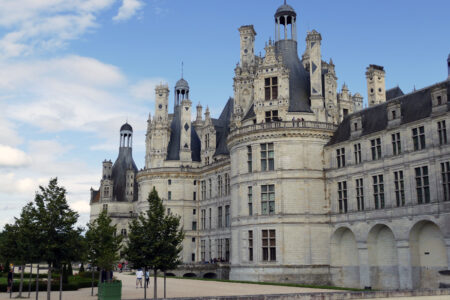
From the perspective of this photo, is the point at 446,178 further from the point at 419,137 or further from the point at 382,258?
the point at 382,258

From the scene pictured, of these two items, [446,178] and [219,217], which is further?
[219,217]

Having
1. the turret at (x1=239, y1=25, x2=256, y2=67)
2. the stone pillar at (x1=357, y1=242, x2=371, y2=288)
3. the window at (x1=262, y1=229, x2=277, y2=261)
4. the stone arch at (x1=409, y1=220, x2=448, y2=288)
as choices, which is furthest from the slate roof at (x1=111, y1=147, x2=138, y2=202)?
the stone arch at (x1=409, y1=220, x2=448, y2=288)

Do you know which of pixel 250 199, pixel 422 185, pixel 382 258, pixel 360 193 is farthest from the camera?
pixel 250 199

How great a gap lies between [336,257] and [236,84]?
2242cm

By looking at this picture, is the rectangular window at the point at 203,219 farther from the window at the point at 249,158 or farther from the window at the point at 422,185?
the window at the point at 422,185

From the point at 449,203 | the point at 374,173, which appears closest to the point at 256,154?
the point at 374,173

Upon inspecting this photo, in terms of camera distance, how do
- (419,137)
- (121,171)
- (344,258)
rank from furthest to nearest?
(121,171)
(344,258)
(419,137)

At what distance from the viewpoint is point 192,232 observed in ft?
228

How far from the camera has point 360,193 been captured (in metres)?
41.8

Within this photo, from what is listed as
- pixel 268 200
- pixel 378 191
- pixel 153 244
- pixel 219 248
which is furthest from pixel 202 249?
pixel 153 244

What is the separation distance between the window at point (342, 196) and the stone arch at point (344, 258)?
1781 mm

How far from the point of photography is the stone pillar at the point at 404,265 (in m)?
36.8

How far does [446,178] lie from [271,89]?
63.7 feet

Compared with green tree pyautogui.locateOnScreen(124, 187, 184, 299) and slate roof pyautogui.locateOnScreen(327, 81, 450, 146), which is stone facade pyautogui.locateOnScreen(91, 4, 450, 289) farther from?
green tree pyautogui.locateOnScreen(124, 187, 184, 299)
